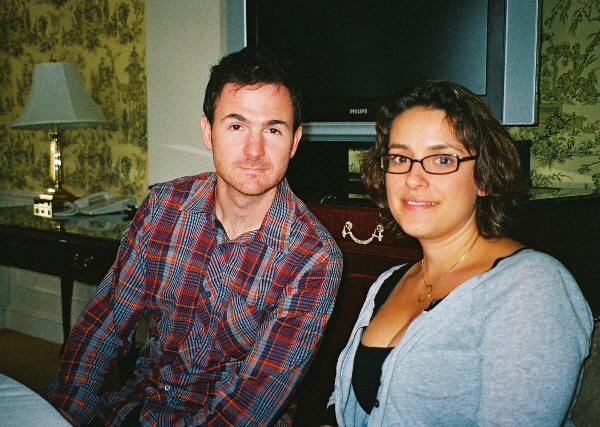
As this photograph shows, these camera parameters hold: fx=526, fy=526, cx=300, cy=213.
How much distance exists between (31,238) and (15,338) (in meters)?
1.44

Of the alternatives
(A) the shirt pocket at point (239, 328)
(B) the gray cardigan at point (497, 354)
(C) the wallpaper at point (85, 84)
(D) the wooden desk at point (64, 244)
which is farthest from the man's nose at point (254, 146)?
(C) the wallpaper at point (85, 84)

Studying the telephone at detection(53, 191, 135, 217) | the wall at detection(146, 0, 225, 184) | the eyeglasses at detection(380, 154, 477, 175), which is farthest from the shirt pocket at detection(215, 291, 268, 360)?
the telephone at detection(53, 191, 135, 217)

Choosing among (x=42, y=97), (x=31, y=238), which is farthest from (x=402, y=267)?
(x=42, y=97)

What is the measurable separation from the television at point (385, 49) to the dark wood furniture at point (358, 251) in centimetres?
34

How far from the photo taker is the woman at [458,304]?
809mm

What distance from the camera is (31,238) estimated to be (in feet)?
7.41

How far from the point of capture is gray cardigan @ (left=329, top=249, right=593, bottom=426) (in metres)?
0.80

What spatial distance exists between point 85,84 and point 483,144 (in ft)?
8.75

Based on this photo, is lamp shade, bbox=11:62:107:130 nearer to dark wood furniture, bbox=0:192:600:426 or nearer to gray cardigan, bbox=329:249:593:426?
dark wood furniture, bbox=0:192:600:426

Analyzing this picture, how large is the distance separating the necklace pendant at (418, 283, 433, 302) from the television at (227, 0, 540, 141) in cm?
69

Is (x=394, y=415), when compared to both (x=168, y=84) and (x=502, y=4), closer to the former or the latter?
(x=502, y=4)

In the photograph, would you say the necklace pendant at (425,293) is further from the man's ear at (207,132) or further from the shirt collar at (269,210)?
the man's ear at (207,132)

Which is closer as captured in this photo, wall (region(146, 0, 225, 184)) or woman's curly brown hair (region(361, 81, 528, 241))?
woman's curly brown hair (region(361, 81, 528, 241))

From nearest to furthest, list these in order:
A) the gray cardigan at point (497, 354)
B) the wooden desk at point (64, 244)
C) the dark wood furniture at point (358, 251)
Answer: the gray cardigan at point (497, 354), the dark wood furniture at point (358, 251), the wooden desk at point (64, 244)
